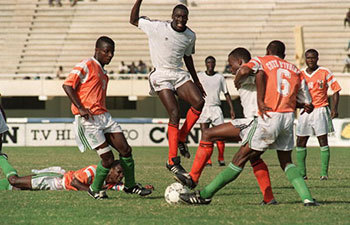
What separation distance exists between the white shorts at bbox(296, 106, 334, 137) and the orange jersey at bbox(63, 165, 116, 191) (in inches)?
179

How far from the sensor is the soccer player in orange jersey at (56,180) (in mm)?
10719

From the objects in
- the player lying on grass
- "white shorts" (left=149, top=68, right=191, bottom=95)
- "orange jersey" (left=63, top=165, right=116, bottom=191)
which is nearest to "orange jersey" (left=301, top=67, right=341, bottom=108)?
"white shorts" (left=149, top=68, right=191, bottom=95)

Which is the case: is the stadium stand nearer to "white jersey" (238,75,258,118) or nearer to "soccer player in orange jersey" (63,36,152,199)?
"soccer player in orange jersey" (63,36,152,199)

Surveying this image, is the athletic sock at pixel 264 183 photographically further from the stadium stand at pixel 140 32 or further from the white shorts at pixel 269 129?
the stadium stand at pixel 140 32

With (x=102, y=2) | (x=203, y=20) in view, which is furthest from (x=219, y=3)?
(x=102, y=2)

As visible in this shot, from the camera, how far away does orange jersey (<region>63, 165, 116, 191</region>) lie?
10.7m

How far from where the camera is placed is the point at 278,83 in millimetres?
8508

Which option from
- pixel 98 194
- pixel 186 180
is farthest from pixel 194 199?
pixel 98 194

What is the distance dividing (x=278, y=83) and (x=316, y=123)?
18.3ft

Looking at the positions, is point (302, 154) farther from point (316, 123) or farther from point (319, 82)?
point (319, 82)

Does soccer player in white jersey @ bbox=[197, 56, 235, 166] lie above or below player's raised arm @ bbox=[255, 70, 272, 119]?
below

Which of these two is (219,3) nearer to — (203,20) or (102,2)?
(203,20)

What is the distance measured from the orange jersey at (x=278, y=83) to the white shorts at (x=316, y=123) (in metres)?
5.36

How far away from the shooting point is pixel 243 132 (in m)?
8.81
